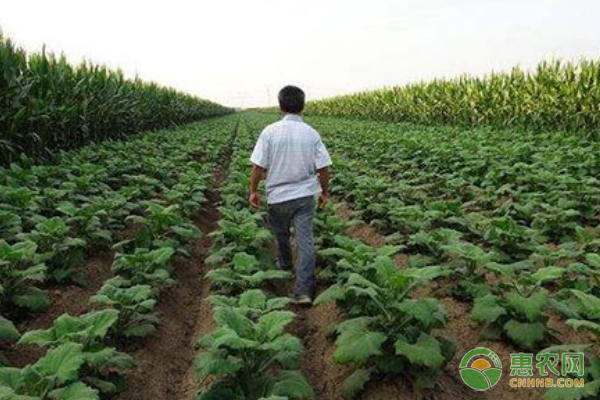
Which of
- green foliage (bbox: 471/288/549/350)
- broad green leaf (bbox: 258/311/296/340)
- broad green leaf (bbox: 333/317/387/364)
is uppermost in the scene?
broad green leaf (bbox: 258/311/296/340)

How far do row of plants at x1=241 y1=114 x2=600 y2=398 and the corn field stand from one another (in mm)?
3540

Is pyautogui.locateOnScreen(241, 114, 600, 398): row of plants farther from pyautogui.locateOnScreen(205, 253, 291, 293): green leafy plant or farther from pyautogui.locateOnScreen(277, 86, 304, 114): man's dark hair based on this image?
pyautogui.locateOnScreen(277, 86, 304, 114): man's dark hair

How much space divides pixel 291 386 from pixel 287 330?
1.46 m

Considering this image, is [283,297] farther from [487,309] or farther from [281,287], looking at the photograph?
[487,309]

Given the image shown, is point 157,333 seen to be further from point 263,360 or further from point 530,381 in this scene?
point 530,381

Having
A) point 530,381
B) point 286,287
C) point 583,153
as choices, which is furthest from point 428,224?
point 583,153

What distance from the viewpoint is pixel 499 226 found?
17.7 feet

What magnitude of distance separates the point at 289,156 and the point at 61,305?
2.34m

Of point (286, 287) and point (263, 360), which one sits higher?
point (263, 360)

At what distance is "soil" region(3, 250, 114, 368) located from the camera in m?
3.96

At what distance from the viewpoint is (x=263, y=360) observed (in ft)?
11.1

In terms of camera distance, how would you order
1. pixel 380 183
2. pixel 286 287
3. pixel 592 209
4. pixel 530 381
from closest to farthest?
pixel 530 381 → pixel 286 287 → pixel 592 209 → pixel 380 183

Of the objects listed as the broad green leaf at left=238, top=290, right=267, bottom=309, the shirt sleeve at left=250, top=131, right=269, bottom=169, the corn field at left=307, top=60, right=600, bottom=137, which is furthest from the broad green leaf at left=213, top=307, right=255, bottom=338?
the corn field at left=307, top=60, right=600, bottom=137

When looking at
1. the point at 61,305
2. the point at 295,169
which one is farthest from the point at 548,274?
the point at 61,305
